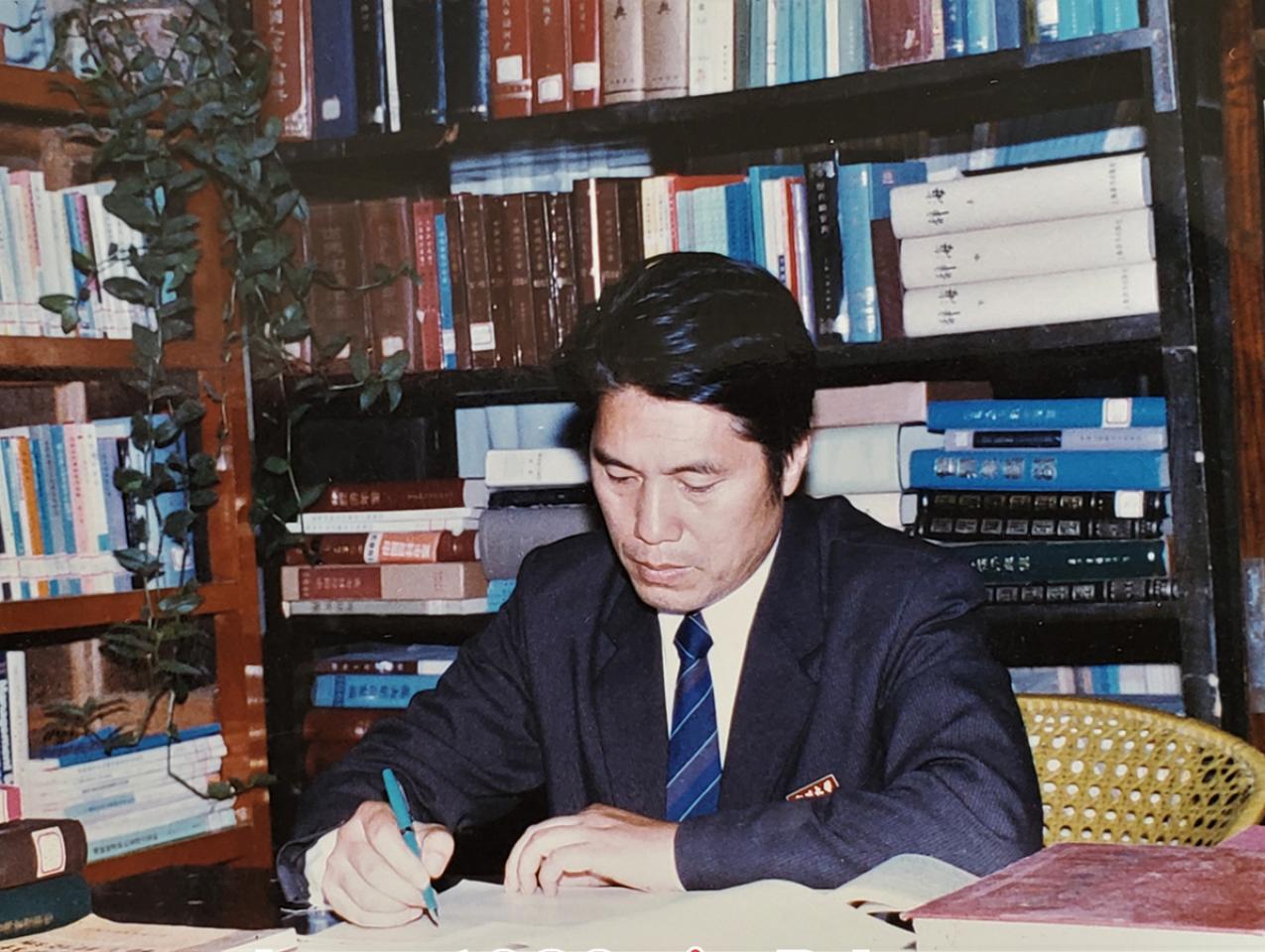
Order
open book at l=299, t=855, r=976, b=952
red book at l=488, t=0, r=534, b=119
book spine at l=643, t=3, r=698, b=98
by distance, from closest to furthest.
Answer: open book at l=299, t=855, r=976, b=952 < book spine at l=643, t=3, r=698, b=98 < red book at l=488, t=0, r=534, b=119

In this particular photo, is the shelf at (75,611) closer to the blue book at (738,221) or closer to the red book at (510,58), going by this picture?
the red book at (510,58)

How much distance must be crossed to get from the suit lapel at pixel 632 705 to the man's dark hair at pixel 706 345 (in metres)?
0.22

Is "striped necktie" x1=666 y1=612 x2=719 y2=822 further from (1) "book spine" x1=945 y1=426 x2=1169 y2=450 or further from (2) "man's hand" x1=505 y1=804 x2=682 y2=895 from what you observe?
(1) "book spine" x1=945 y1=426 x2=1169 y2=450

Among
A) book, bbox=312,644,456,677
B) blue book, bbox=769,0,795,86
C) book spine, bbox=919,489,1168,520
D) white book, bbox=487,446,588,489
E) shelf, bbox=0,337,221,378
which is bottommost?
book, bbox=312,644,456,677

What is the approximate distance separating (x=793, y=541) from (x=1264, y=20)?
1.14m

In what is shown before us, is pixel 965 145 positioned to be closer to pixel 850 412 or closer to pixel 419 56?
pixel 850 412

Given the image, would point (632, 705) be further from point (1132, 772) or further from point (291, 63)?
point (291, 63)

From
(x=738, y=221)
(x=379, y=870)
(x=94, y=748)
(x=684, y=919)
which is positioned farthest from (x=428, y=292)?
(x=684, y=919)

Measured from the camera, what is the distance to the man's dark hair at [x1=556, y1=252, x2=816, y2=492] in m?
1.52

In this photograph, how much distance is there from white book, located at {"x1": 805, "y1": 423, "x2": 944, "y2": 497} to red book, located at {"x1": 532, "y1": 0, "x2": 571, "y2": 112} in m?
0.69

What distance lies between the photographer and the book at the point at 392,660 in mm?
2711

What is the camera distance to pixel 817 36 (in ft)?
7.59

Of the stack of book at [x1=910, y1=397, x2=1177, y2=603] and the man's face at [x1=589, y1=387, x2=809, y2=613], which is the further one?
the stack of book at [x1=910, y1=397, x2=1177, y2=603]

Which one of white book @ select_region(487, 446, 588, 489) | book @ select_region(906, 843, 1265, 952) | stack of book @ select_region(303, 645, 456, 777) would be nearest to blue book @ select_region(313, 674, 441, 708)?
stack of book @ select_region(303, 645, 456, 777)
